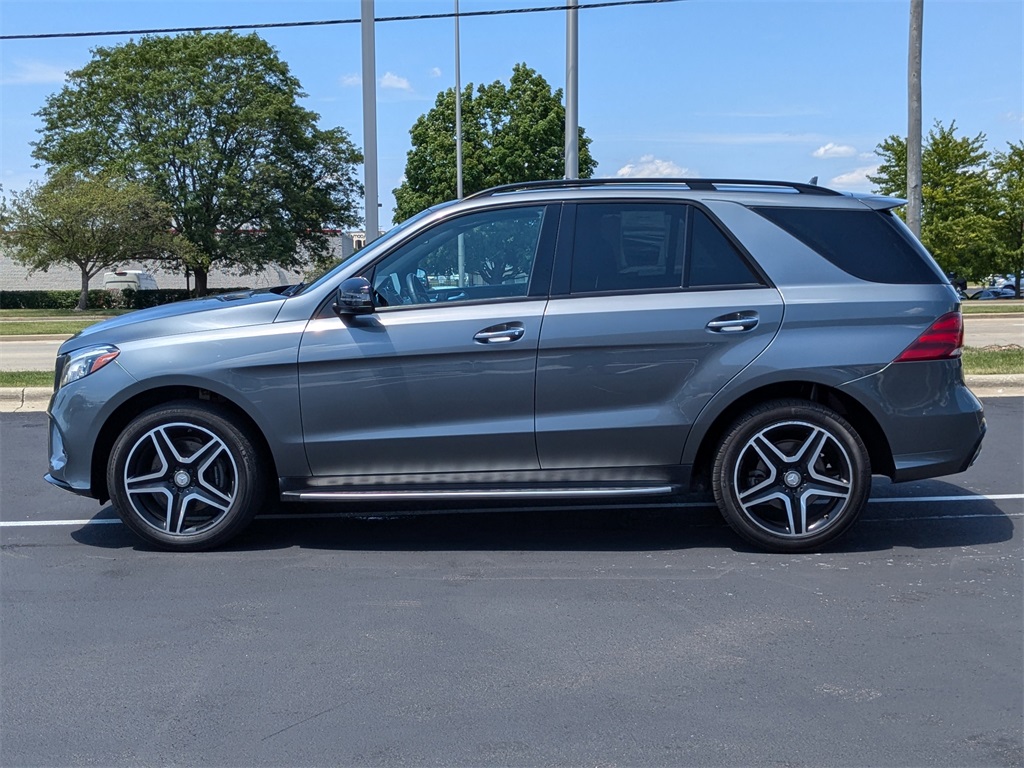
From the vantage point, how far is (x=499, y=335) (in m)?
5.02

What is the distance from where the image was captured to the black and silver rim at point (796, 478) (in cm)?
511

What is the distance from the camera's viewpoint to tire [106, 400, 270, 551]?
516 cm

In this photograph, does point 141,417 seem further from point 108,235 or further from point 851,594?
point 108,235

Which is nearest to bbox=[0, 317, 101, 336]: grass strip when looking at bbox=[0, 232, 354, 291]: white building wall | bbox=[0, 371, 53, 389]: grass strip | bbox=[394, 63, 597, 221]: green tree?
bbox=[0, 371, 53, 389]: grass strip

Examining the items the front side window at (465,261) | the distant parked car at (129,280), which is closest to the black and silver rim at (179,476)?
the front side window at (465,261)

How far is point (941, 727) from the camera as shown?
3.32 m

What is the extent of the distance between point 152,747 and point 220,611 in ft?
4.06

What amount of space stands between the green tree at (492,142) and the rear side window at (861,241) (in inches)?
1886

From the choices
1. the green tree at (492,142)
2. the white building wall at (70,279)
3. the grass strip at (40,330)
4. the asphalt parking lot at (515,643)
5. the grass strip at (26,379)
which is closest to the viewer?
the asphalt parking lot at (515,643)

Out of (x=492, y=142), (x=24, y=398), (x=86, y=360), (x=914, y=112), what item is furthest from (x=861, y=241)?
(x=492, y=142)

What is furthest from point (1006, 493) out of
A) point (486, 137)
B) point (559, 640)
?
point (486, 137)

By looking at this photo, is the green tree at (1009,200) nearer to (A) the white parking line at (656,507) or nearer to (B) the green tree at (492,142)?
(B) the green tree at (492,142)

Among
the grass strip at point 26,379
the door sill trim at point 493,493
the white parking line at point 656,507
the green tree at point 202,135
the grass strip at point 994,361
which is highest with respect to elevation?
the green tree at point 202,135

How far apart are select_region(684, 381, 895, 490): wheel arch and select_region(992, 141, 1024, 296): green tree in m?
42.8
